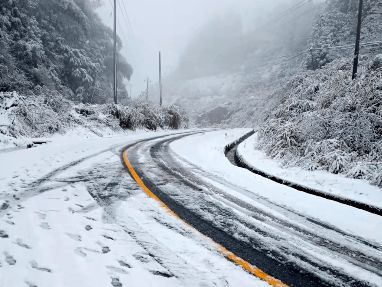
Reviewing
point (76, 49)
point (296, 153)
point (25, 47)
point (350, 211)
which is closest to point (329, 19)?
point (76, 49)

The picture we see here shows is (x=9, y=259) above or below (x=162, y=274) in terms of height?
above

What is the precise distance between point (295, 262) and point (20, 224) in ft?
10.4

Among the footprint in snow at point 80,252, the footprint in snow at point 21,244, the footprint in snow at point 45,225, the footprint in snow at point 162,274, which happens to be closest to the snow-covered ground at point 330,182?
the footprint in snow at point 162,274

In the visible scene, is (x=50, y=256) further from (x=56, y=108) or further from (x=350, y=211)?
(x=56, y=108)

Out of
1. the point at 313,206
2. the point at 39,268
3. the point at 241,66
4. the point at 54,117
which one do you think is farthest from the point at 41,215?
the point at 241,66

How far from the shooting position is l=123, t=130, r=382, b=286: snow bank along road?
2.99 metres

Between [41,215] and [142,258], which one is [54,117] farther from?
[142,258]

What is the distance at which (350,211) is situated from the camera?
192 inches

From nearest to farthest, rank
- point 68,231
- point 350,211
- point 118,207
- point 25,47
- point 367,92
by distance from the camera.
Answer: point 68,231 < point 118,207 < point 350,211 < point 367,92 < point 25,47

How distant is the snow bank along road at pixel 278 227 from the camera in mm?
2986

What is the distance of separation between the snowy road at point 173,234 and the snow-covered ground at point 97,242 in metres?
0.01

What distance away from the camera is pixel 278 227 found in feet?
13.2

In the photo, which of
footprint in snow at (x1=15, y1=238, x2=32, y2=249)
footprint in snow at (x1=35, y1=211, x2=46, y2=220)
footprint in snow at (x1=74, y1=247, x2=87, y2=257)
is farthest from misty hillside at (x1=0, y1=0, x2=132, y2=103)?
footprint in snow at (x1=74, y1=247, x2=87, y2=257)

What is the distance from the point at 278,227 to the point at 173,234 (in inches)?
55.2
